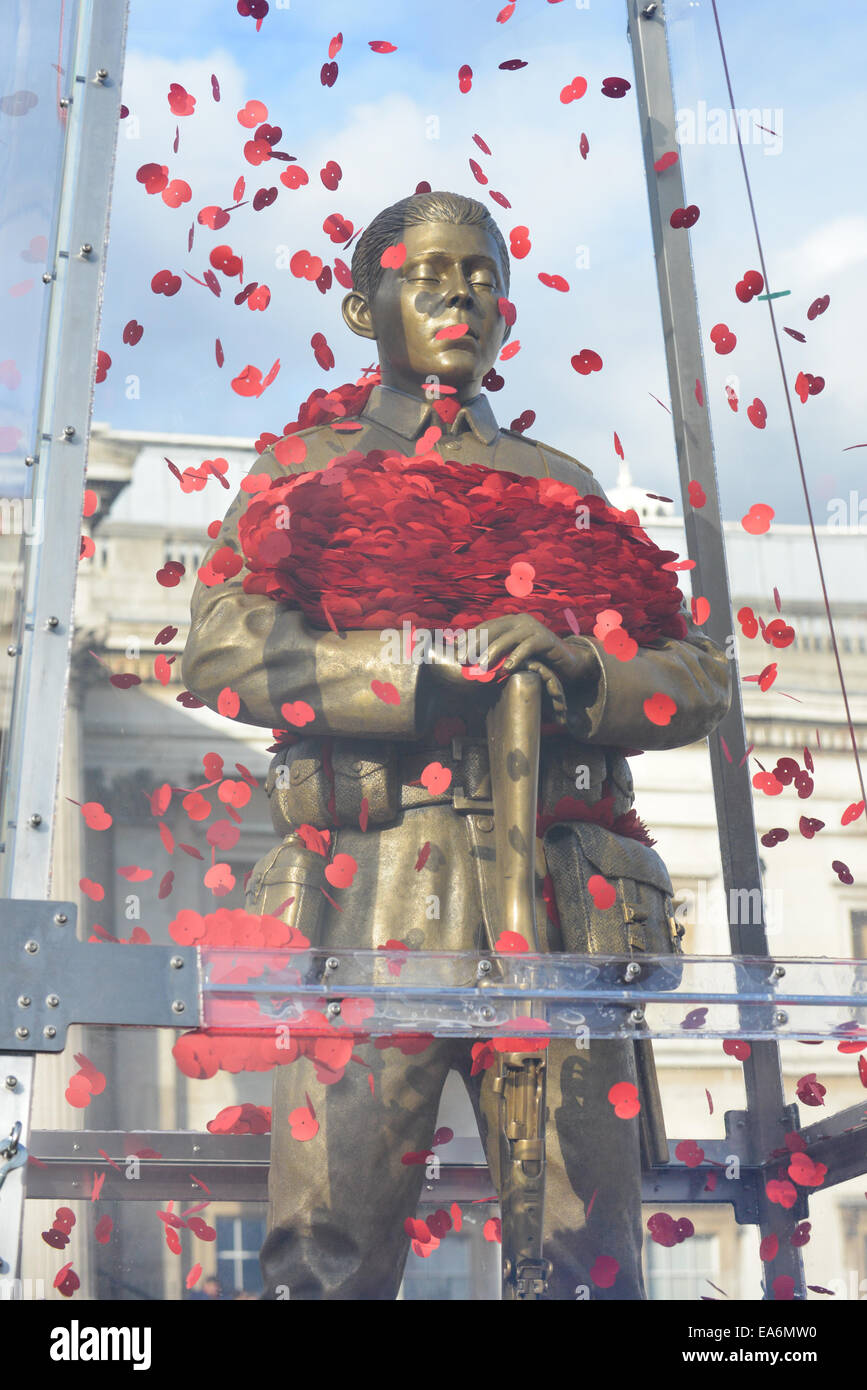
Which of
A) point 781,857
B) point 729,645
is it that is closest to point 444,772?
point 729,645

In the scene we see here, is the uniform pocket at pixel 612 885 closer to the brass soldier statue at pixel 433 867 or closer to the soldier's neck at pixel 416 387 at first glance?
the brass soldier statue at pixel 433 867

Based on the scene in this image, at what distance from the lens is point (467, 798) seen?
4.67 metres

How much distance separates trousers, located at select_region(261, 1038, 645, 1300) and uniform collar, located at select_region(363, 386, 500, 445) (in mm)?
1547

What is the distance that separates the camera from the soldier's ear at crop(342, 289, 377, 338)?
5.14m

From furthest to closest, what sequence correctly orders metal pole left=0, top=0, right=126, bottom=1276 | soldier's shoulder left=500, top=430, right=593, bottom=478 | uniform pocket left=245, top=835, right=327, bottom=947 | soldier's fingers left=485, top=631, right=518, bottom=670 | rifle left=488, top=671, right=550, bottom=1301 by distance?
1. soldier's shoulder left=500, top=430, right=593, bottom=478
2. uniform pocket left=245, top=835, right=327, bottom=947
3. soldier's fingers left=485, top=631, right=518, bottom=670
4. rifle left=488, top=671, right=550, bottom=1301
5. metal pole left=0, top=0, right=126, bottom=1276

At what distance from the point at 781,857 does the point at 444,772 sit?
6.05 m

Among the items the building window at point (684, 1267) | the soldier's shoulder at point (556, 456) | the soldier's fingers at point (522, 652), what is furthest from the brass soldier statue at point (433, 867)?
the building window at point (684, 1267)

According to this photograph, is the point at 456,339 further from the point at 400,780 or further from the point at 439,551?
the point at 400,780

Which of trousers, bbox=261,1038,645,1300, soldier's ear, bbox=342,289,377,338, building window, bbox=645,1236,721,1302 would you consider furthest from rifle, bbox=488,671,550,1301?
building window, bbox=645,1236,721,1302

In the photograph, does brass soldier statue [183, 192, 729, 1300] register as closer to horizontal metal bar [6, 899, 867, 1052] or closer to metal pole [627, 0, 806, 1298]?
horizontal metal bar [6, 899, 867, 1052]

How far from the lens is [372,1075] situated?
449 centimetres

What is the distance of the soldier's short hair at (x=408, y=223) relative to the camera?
4996mm

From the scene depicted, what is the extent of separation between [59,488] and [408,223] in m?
1.59

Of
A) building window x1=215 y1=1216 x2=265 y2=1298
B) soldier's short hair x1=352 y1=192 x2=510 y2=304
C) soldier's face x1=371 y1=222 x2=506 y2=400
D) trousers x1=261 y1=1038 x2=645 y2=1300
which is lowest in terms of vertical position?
trousers x1=261 y1=1038 x2=645 y2=1300
